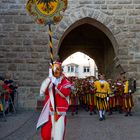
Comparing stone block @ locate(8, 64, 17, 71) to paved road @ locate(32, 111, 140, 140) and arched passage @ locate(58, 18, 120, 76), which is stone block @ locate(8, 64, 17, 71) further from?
arched passage @ locate(58, 18, 120, 76)

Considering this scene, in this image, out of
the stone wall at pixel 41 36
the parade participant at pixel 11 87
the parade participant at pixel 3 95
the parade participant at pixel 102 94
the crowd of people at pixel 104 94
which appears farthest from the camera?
the stone wall at pixel 41 36

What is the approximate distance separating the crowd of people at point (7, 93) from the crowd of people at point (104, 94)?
248 centimetres

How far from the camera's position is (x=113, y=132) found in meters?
10.5

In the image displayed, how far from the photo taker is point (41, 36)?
17.3 m

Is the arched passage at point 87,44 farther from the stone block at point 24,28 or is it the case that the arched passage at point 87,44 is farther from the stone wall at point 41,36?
the stone block at point 24,28

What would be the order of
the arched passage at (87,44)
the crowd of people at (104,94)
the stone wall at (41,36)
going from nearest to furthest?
the crowd of people at (104,94) → the stone wall at (41,36) → the arched passage at (87,44)

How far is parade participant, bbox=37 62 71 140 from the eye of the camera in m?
7.31

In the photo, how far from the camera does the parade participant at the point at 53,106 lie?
7309mm

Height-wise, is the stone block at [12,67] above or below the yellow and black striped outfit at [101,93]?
above

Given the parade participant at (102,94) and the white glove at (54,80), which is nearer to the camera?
the white glove at (54,80)

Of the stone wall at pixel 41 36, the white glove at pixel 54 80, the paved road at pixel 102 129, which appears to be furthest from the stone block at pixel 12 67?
the white glove at pixel 54 80

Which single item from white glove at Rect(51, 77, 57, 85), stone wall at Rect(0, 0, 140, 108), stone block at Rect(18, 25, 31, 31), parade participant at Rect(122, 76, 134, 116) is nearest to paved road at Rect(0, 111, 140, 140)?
parade participant at Rect(122, 76, 134, 116)

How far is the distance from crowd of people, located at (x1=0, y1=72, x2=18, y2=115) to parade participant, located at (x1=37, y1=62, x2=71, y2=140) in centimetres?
543

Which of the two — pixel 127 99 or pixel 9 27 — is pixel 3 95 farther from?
pixel 127 99
